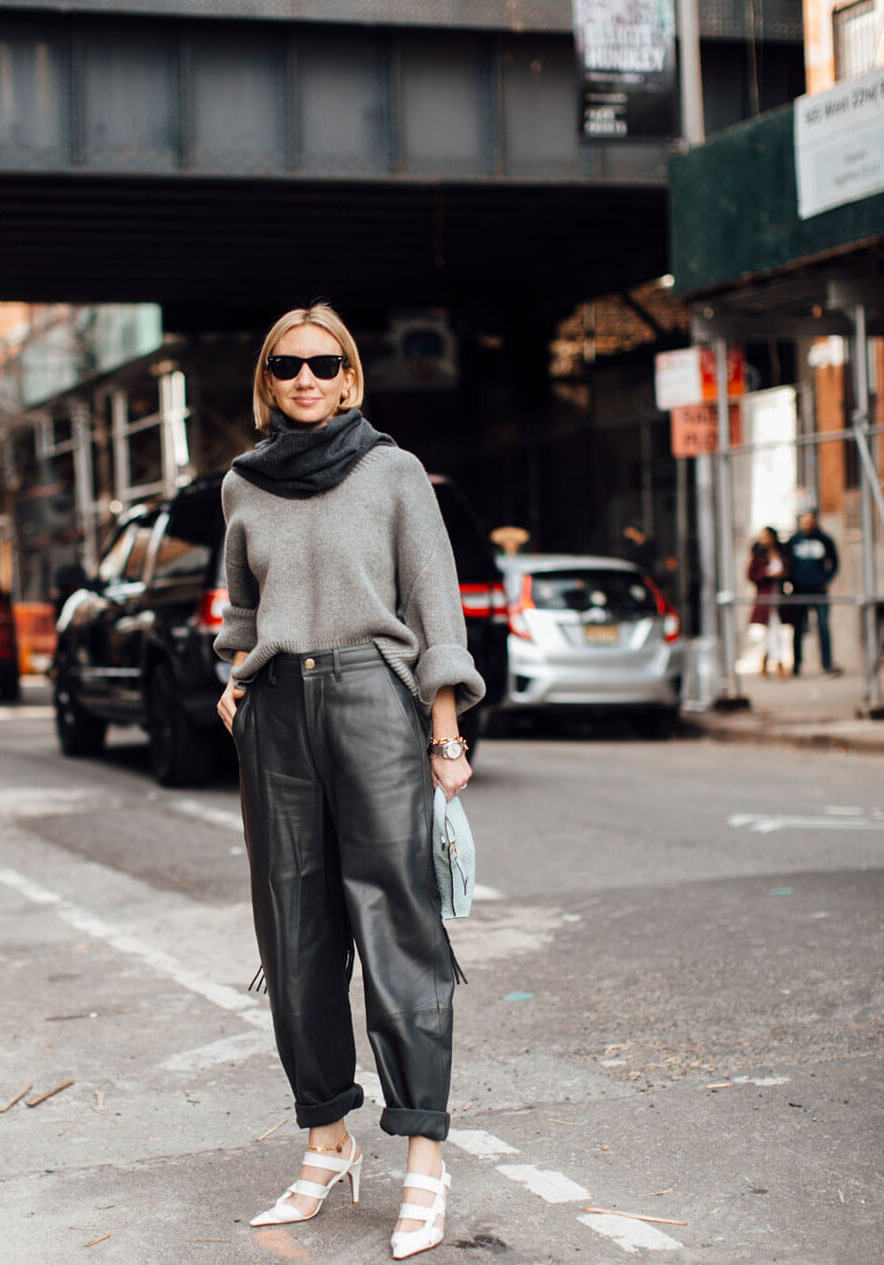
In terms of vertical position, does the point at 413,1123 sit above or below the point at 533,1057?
above

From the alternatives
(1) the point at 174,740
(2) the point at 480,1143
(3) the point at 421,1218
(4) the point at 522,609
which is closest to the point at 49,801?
(1) the point at 174,740

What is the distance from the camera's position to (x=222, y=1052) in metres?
5.16

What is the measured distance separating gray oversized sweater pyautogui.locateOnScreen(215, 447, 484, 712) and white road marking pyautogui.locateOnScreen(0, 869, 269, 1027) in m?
2.20

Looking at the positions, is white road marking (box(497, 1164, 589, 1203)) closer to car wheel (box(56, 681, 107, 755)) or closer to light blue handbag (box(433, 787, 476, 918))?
light blue handbag (box(433, 787, 476, 918))

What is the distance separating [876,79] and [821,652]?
324 inches

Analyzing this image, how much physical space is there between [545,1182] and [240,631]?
55.7 inches

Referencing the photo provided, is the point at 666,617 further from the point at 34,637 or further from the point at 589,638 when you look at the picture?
the point at 34,637

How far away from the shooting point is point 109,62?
1964 cm

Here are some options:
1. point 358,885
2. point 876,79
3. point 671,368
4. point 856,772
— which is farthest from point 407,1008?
point 671,368

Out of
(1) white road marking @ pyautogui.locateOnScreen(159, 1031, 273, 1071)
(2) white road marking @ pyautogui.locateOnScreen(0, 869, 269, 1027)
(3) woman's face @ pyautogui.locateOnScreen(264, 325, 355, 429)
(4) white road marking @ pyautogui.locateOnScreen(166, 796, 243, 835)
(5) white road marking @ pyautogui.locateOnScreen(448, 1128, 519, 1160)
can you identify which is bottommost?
(4) white road marking @ pyautogui.locateOnScreen(166, 796, 243, 835)

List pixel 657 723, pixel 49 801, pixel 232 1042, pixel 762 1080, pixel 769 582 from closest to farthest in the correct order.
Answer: pixel 762 1080 → pixel 232 1042 → pixel 49 801 → pixel 657 723 → pixel 769 582

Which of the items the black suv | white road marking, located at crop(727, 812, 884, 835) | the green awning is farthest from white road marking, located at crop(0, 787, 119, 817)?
the green awning

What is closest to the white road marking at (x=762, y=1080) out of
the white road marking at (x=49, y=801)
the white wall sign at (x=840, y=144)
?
the white road marking at (x=49, y=801)

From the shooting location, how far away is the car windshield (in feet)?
50.8
